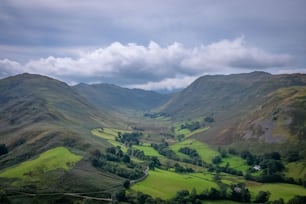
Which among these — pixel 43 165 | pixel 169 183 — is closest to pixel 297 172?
pixel 169 183

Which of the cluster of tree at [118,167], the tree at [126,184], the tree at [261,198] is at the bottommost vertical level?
the tree at [261,198]

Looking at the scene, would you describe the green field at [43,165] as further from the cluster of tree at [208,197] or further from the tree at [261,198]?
the tree at [261,198]

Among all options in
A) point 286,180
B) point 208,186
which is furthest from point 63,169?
point 286,180

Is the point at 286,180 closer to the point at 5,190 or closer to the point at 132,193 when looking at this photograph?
the point at 132,193

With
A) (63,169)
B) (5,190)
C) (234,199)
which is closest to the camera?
(5,190)

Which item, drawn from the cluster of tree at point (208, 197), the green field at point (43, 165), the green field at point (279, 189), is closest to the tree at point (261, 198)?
the cluster of tree at point (208, 197)
